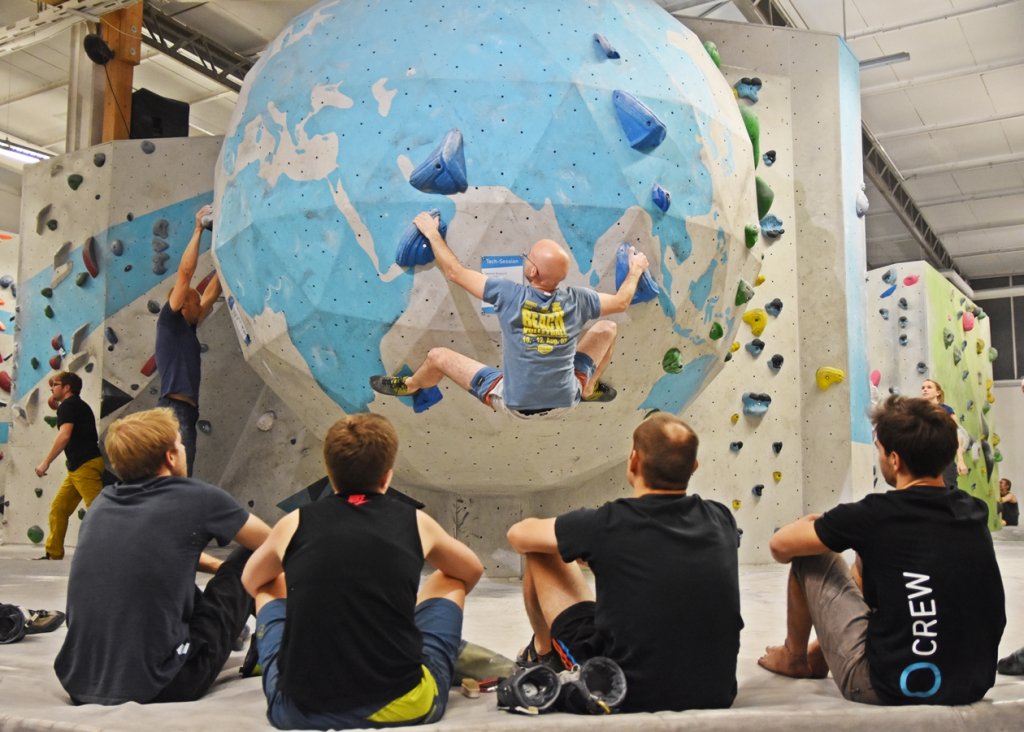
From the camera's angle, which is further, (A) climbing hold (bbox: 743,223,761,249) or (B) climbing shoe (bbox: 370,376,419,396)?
(A) climbing hold (bbox: 743,223,761,249)

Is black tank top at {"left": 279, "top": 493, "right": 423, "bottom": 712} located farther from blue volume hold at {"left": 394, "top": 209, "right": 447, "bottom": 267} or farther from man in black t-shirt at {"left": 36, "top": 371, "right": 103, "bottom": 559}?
man in black t-shirt at {"left": 36, "top": 371, "right": 103, "bottom": 559}

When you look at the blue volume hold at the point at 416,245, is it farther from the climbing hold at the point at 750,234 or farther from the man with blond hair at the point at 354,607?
the man with blond hair at the point at 354,607

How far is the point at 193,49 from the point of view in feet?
39.2

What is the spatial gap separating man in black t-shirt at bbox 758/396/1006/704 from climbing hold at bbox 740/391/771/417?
444 cm

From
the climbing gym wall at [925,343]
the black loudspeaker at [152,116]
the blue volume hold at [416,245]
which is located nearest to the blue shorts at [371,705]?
the blue volume hold at [416,245]

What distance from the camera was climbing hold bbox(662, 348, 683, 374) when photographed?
5684mm

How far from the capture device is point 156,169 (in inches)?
306

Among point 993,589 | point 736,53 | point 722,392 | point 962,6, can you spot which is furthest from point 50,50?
point 993,589

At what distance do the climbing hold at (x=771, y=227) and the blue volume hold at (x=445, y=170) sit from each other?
3.28m

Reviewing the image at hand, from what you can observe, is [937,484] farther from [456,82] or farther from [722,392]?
[722,392]

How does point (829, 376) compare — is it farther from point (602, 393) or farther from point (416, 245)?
point (416, 245)

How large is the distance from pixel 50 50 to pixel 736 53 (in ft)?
29.0

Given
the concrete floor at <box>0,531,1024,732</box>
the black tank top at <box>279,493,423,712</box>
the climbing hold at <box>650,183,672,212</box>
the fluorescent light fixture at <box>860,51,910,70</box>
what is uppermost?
the fluorescent light fixture at <box>860,51,910,70</box>


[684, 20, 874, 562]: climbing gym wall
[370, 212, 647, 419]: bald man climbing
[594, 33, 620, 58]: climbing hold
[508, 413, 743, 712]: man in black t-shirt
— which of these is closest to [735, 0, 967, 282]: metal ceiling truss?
[684, 20, 874, 562]: climbing gym wall
